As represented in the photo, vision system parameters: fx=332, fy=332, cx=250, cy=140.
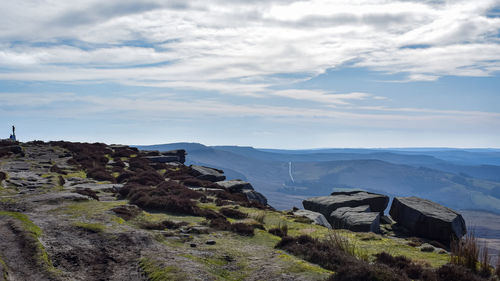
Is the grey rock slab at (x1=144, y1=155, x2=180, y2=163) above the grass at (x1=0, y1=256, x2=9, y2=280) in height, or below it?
above

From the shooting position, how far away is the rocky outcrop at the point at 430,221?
25.5 m

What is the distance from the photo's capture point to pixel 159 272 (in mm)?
11461

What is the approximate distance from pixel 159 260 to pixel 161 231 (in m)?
4.91

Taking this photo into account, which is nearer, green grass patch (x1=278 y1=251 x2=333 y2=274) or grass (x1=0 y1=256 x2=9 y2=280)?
grass (x1=0 y1=256 x2=9 y2=280)

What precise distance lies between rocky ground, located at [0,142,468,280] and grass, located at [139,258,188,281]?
0.11ft

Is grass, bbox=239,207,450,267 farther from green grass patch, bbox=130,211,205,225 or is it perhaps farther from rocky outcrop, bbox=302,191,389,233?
rocky outcrop, bbox=302,191,389,233

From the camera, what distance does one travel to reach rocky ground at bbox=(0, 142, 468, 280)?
11.6 m

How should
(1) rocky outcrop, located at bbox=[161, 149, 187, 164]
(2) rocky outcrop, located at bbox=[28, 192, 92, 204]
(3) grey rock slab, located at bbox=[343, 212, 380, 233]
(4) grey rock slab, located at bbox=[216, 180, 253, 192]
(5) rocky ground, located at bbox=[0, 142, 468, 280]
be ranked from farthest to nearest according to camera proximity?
(1) rocky outcrop, located at bbox=[161, 149, 187, 164]
(4) grey rock slab, located at bbox=[216, 180, 253, 192]
(3) grey rock slab, located at bbox=[343, 212, 380, 233]
(2) rocky outcrop, located at bbox=[28, 192, 92, 204]
(5) rocky ground, located at bbox=[0, 142, 468, 280]

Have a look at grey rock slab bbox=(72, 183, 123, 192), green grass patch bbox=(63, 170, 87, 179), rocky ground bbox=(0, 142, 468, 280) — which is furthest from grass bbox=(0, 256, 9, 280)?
green grass patch bbox=(63, 170, 87, 179)

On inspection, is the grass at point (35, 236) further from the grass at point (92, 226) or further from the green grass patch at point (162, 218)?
the green grass patch at point (162, 218)

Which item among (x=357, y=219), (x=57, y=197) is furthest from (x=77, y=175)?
(x=357, y=219)

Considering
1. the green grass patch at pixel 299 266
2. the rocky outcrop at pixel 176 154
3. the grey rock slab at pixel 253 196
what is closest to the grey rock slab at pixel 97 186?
the grey rock slab at pixel 253 196

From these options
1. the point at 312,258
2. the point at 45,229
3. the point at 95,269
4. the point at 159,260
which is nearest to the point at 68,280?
the point at 95,269

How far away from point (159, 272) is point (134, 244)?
146 inches
